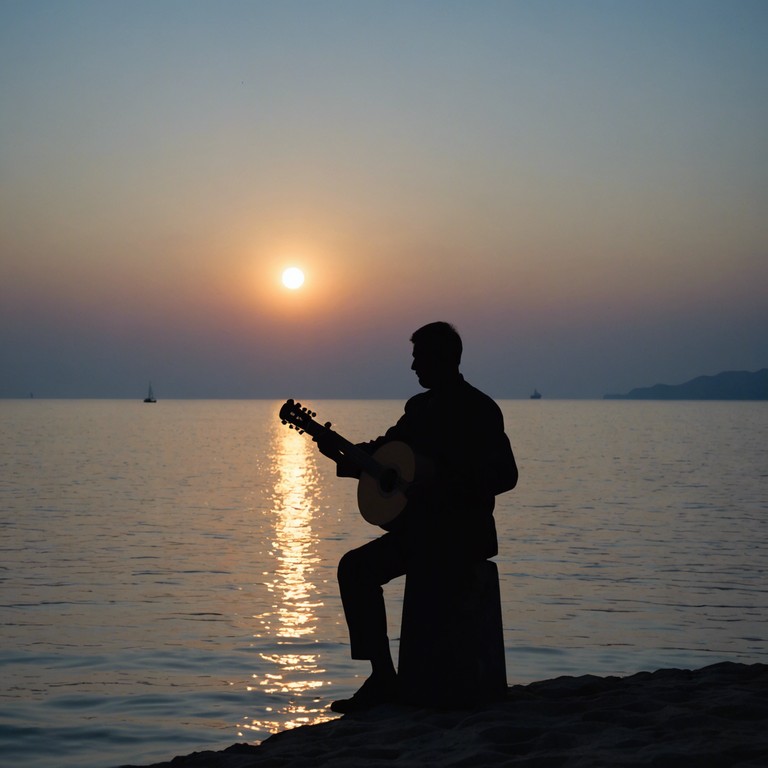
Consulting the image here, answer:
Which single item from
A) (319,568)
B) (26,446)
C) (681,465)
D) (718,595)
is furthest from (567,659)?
(26,446)

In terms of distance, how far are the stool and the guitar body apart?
0.45m

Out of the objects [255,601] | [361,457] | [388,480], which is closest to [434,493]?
[388,480]

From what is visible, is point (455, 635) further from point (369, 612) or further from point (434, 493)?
point (434, 493)

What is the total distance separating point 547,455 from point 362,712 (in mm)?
51175

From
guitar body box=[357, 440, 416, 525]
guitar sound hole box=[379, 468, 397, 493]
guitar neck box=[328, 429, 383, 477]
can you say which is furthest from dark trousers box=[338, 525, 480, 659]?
guitar neck box=[328, 429, 383, 477]

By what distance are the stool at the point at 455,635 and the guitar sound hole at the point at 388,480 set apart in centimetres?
56

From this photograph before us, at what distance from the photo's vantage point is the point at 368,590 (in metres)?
6.98

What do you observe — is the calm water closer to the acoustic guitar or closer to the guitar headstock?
the acoustic guitar

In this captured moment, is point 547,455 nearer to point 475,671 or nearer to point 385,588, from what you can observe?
point 385,588

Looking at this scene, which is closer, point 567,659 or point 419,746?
point 419,746

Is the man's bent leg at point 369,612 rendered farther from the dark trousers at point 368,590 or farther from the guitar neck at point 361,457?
the guitar neck at point 361,457

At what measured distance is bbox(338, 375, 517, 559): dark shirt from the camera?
6.64 meters

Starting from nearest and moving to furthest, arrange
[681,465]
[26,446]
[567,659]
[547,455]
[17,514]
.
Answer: [567,659]
[17,514]
[681,465]
[547,455]
[26,446]

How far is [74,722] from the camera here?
8680 millimetres
